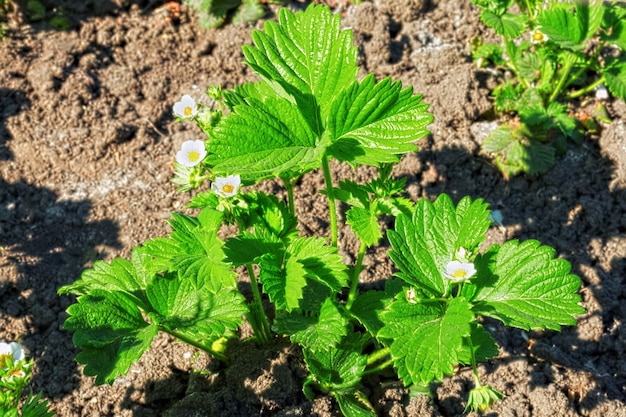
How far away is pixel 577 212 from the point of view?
10.3 feet

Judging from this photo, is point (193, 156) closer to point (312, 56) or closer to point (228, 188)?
point (228, 188)

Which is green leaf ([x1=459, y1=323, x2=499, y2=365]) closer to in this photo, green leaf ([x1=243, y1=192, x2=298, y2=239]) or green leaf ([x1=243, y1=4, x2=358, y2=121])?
green leaf ([x1=243, y1=192, x2=298, y2=239])

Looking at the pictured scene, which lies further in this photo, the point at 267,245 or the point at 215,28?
the point at 215,28

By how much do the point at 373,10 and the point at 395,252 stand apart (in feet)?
7.08

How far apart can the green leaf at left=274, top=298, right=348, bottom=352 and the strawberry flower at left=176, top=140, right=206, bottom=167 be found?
61 centimetres

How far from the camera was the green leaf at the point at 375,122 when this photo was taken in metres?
1.88

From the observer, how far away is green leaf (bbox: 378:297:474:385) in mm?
1768

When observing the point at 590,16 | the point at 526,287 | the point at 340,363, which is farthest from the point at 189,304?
the point at 590,16

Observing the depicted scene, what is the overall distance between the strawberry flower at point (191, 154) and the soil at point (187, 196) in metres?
0.85

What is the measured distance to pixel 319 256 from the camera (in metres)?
2.06

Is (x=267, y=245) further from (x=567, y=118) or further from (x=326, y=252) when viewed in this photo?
(x=567, y=118)

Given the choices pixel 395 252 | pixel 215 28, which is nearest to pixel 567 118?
pixel 395 252

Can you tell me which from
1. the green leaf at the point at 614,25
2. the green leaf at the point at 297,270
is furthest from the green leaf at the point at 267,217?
the green leaf at the point at 614,25

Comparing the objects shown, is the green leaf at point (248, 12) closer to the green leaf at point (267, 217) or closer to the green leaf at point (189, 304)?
the green leaf at point (267, 217)
